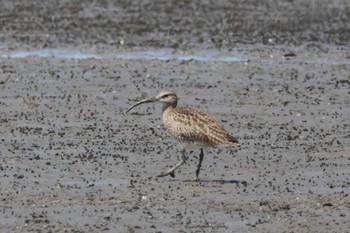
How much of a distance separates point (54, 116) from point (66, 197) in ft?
18.9

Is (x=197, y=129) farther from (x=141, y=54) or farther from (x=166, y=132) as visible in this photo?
(x=141, y=54)

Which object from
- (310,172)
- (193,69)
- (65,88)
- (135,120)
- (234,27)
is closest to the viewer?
(310,172)

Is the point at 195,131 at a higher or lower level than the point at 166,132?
higher

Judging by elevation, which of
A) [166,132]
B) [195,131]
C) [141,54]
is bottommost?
[141,54]

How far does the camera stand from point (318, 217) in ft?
39.0

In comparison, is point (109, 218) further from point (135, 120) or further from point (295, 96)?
point (295, 96)

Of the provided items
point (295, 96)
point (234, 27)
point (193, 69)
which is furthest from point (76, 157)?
point (234, 27)

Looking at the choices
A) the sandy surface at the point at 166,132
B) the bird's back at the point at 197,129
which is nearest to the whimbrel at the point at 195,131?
the bird's back at the point at 197,129

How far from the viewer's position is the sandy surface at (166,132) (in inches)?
474

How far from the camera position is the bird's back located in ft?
45.2

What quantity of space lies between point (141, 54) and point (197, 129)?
12135mm

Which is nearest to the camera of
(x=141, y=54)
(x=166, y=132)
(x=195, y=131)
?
(x=195, y=131)

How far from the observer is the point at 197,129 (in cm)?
1385

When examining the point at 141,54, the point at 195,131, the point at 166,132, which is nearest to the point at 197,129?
the point at 195,131
